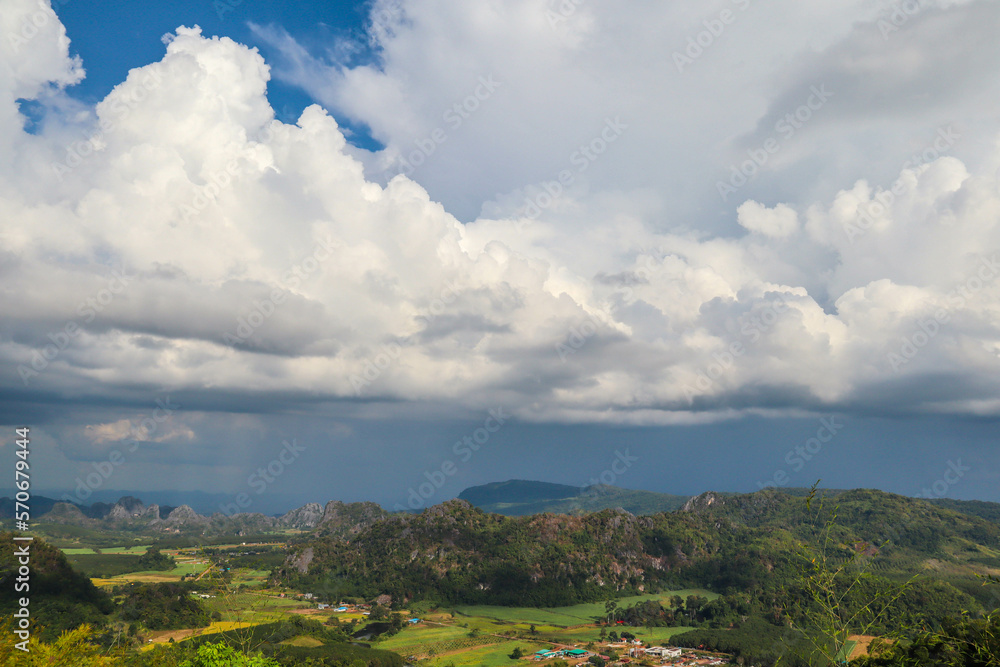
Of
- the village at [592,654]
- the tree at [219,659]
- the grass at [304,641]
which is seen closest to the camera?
the tree at [219,659]

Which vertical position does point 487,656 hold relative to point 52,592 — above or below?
below

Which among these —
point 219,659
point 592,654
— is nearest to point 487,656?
point 592,654

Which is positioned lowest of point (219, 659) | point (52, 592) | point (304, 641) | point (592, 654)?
point (592, 654)

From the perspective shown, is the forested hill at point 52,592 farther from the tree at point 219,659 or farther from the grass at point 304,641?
the tree at point 219,659

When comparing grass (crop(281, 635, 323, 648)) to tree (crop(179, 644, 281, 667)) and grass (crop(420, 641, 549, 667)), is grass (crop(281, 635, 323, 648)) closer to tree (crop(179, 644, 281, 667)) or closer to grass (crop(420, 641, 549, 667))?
grass (crop(420, 641, 549, 667))

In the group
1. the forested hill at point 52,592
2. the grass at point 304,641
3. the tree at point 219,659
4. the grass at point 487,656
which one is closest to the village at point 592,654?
the grass at point 487,656

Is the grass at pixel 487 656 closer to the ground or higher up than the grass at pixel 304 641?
closer to the ground

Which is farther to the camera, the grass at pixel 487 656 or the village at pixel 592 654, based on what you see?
the village at pixel 592 654

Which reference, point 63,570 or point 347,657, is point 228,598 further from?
point 63,570

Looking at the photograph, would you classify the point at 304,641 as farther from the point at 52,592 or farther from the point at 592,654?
the point at 592,654

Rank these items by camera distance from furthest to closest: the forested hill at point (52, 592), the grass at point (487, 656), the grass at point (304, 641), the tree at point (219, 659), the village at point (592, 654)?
the village at point (592, 654) → the grass at point (487, 656) → the grass at point (304, 641) → the forested hill at point (52, 592) → the tree at point (219, 659)

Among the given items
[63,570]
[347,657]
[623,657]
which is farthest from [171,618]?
[623,657]

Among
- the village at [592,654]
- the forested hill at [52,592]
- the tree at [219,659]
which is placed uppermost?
the tree at [219,659]
